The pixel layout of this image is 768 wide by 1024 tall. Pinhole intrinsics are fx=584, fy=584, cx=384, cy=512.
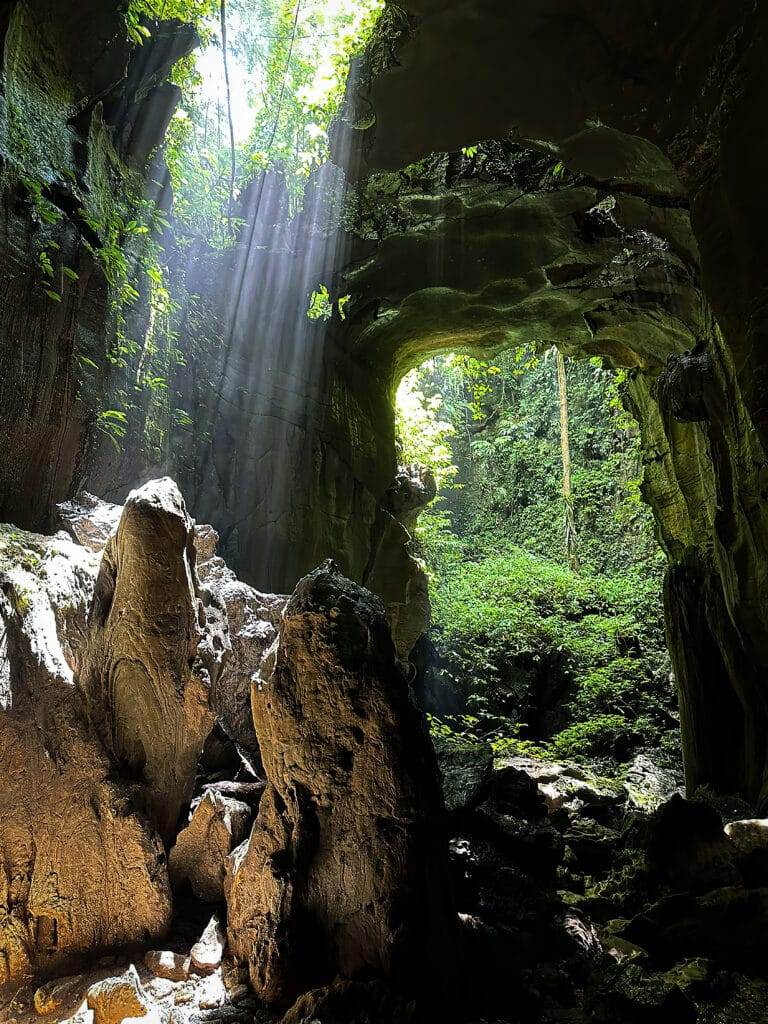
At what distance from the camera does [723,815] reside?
571 cm

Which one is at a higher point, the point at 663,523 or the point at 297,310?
the point at 297,310

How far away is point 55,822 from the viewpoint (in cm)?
287

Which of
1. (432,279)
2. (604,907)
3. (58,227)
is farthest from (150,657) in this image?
(432,279)

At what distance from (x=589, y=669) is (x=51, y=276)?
11.7 m

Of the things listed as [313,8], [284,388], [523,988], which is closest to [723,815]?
[523,988]

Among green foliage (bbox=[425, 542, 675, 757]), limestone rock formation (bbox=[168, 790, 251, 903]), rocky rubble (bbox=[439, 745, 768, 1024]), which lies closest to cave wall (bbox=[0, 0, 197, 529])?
limestone rock formation (bbox=[168, 790, 251, 903])

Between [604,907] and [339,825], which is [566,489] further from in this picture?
[339,825]

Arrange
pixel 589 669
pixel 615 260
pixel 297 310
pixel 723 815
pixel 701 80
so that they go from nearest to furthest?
pixel 701 80, pixel 723 815, pixel 615 260, pixel 297 310, pixel 589 669

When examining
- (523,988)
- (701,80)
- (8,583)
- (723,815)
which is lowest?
(523,988)

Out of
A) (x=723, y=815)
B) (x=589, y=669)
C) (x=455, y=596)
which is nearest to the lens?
(x=723, y=815)

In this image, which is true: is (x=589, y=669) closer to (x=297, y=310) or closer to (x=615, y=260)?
(x=615, y=260)

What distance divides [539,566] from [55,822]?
13.2 m

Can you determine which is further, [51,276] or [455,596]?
[455,596]

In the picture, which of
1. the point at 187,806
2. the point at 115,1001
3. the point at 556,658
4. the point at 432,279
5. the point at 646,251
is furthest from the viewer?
the point at 556,658
